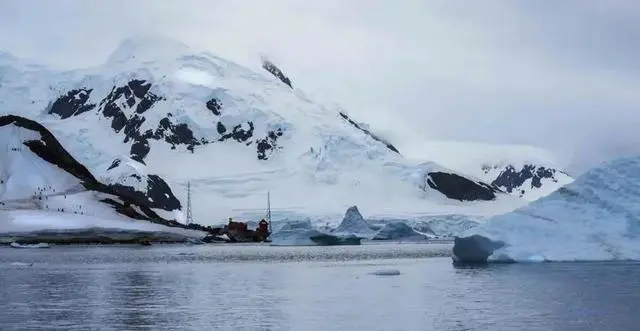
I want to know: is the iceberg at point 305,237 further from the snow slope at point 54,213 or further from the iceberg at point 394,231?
the snow slope at point 54,213

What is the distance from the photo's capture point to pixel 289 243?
138 metres

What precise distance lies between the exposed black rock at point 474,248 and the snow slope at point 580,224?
0.10 m

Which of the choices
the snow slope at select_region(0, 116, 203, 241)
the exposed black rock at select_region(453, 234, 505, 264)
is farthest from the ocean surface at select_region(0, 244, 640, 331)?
the snow slope at select_region(0, 116, 203, 241)

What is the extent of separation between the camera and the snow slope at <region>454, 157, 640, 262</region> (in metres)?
54.8

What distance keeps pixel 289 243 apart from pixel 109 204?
7121 centimetres

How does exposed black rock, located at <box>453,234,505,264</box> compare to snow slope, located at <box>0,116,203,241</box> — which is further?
snow slope, located at <box>0,116,203,241</box>

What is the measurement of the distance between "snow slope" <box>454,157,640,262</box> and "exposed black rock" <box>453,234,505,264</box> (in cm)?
10

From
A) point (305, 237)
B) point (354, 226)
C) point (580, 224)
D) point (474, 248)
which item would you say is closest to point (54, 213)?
point (354, 226)

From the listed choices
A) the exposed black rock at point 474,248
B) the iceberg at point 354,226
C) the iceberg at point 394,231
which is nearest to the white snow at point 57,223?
the iceberg at point 354,226

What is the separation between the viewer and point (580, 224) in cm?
5500

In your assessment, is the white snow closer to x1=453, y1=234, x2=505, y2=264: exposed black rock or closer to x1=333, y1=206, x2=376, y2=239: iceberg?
x1=333, y1=206, x2=376, y2=239: iceberg

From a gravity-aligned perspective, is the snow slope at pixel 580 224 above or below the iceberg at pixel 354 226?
below

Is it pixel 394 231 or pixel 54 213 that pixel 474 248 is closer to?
pixel 394 231

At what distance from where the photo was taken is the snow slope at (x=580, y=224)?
2158 inches
